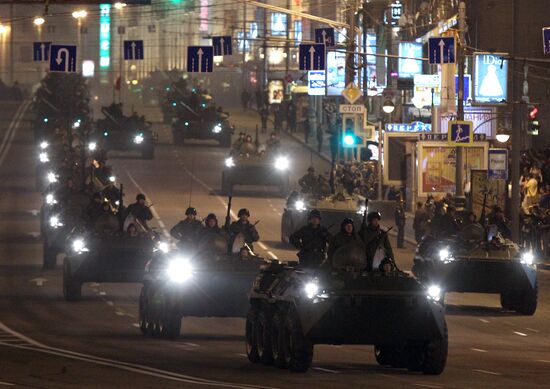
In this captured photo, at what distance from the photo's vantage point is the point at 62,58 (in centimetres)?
4769

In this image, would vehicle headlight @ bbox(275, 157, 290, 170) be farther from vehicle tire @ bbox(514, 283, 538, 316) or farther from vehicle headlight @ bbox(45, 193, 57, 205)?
vehicle tire @ bbox(514, 283, 538, 316)

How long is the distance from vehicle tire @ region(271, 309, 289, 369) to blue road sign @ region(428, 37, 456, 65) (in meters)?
27.8

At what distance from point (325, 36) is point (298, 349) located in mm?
35708

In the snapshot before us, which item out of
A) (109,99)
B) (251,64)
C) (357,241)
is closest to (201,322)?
(357,241)

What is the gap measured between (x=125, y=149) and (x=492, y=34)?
1870 cm

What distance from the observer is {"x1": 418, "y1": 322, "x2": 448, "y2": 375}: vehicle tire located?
60.2 ft

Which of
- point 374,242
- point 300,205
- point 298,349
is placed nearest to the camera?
point 298,349

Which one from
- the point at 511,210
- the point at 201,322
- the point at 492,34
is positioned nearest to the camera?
the point at 201,322

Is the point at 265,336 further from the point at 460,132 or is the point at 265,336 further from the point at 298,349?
the point at 460,132

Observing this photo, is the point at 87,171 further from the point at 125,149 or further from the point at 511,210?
the point at 125,149

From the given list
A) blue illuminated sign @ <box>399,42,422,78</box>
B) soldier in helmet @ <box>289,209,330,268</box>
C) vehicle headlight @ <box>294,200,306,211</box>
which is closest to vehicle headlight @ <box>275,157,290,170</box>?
blue illuminated sign @ <box>399,42,422,78</box>

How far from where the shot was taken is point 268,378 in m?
17.8

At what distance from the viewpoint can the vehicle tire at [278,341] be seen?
18.8 m

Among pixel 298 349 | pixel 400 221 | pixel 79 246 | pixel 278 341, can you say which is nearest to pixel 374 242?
pixel 278 341
